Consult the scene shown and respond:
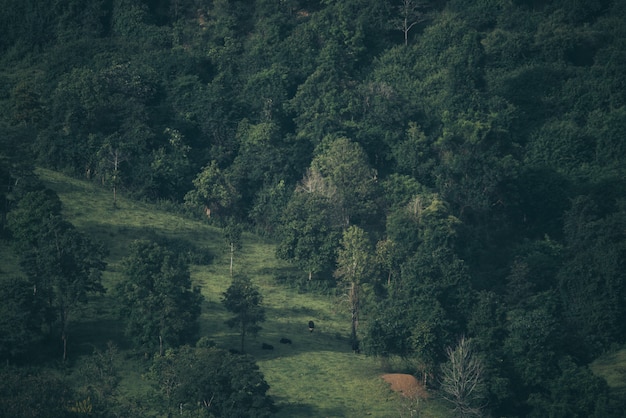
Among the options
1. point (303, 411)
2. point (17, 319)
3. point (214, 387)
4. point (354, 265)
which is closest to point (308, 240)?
point (354, 265)

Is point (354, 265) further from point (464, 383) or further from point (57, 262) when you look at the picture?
point (57, 262)

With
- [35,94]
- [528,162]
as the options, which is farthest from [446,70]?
[35,94]

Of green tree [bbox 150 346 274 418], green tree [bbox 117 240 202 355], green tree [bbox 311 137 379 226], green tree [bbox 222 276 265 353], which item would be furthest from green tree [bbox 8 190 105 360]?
green tree [bbox 311 137 379 226]

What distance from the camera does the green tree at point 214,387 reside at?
9881 centimetres

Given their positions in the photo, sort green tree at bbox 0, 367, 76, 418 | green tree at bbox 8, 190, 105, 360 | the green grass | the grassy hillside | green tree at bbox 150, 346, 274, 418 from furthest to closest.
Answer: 1. the green grass
2. green tree at bbox 8, 190, 105, 360
3. the grassy hillside
4. green tree at bbox 150, 346, 274, 418
5. green tree at bbox 0, 367, 76, 418

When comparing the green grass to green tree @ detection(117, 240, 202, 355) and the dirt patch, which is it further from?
green tree @ detection(117, 240, 202, 355)

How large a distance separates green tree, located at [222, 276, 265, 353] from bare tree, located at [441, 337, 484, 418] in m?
14.8

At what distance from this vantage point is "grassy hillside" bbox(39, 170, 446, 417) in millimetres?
105062

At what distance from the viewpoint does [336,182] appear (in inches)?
5251

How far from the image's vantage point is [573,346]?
114312 millimetres

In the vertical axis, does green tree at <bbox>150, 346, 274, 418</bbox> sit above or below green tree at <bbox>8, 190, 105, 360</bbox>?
below

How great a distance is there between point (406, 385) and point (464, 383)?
5.19 meters

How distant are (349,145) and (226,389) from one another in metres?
42.4

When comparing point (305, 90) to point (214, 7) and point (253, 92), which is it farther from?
point (214, 7)
